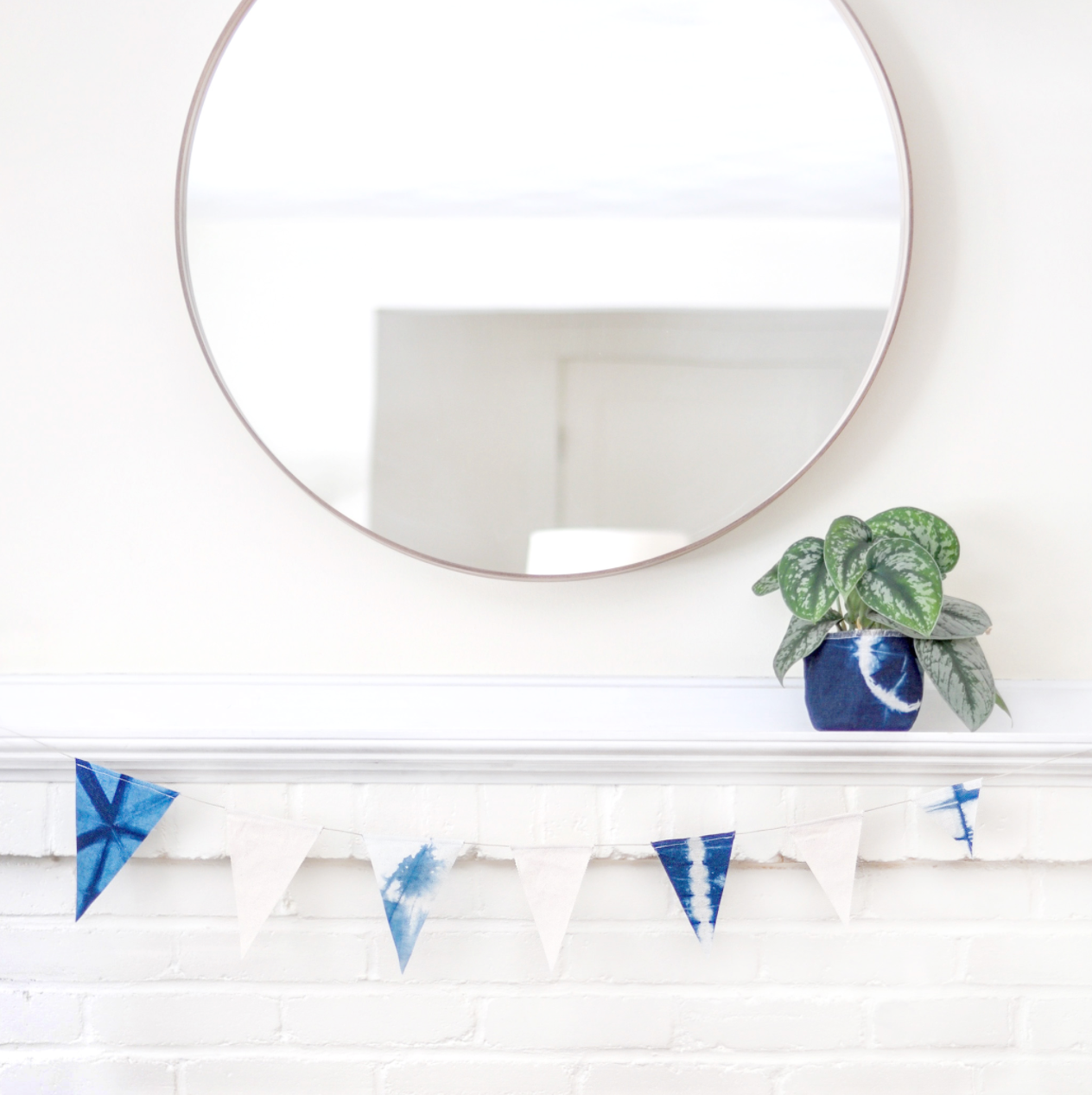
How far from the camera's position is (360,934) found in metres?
0.92

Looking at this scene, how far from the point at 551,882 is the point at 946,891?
0.41 metres

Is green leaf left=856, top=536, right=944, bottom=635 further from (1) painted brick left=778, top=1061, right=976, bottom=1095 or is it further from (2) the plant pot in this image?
(1) painted brick left=778, top=1061, right=976, bottom=1095

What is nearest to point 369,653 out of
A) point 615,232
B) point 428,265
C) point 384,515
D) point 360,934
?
point 384,515

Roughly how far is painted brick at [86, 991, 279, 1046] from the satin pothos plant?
64 centimetres

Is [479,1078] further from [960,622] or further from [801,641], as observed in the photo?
[960,622]

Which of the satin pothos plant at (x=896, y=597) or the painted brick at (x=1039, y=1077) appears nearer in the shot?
the satin pothos plant at (x=896, y=597)

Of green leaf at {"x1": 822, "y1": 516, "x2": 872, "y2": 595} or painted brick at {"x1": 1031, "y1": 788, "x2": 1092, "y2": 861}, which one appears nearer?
green leaf at {"x1": 822, "y1": 516, "x2": 872, "y2": 595}

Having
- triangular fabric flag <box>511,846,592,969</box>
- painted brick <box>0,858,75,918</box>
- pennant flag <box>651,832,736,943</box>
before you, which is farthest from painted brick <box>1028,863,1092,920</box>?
painted brick <box>0,858,75,918</box>

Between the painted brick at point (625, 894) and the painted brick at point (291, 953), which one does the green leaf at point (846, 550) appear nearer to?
the painted brick at point (625, 894)

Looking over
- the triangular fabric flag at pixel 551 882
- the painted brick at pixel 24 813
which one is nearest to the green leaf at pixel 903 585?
the triangular fabric flag at pixel 551 882

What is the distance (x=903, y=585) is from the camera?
767mm

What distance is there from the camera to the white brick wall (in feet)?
3.01

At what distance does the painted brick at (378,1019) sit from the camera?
923 mm

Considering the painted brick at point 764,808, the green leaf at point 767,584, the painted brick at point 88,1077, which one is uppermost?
the green leaf at point 767,584
